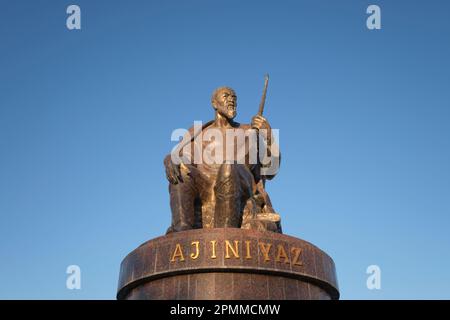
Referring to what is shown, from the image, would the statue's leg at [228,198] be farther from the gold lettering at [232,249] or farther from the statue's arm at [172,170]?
the gold lettering at [232,249]

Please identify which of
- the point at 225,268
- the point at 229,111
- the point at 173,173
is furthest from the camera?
the point at 229,111

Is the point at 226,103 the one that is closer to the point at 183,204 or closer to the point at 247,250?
the point at 183,204

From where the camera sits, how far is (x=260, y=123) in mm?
14008

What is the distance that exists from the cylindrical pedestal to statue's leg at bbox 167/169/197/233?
84 centimetres

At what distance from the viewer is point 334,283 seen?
1164 centimetres

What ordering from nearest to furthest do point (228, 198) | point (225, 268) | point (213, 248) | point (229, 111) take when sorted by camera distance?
point (225, 268)
point (213, 248)
point (228, 198)
point (229, 111)

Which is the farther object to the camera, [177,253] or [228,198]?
[228,198]

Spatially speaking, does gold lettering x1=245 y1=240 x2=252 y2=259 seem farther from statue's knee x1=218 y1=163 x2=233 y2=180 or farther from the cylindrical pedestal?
statue's knee x1=218 y1=163 x2=233 y2=180

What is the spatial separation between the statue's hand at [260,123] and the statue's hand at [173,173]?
2396 mm

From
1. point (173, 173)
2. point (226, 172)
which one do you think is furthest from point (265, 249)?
point (173, 173)

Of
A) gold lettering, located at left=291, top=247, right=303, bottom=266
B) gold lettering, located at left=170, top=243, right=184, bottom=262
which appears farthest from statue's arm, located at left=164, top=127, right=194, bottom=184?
gold lettering, located at left=291, top=247, right=303, bottom=266

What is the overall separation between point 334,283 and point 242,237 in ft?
7.46

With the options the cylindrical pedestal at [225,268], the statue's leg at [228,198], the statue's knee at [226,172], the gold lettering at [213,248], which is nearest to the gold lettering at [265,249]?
the cylindrical pedestal at [225,268]

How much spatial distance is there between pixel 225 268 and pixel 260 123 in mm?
4689
